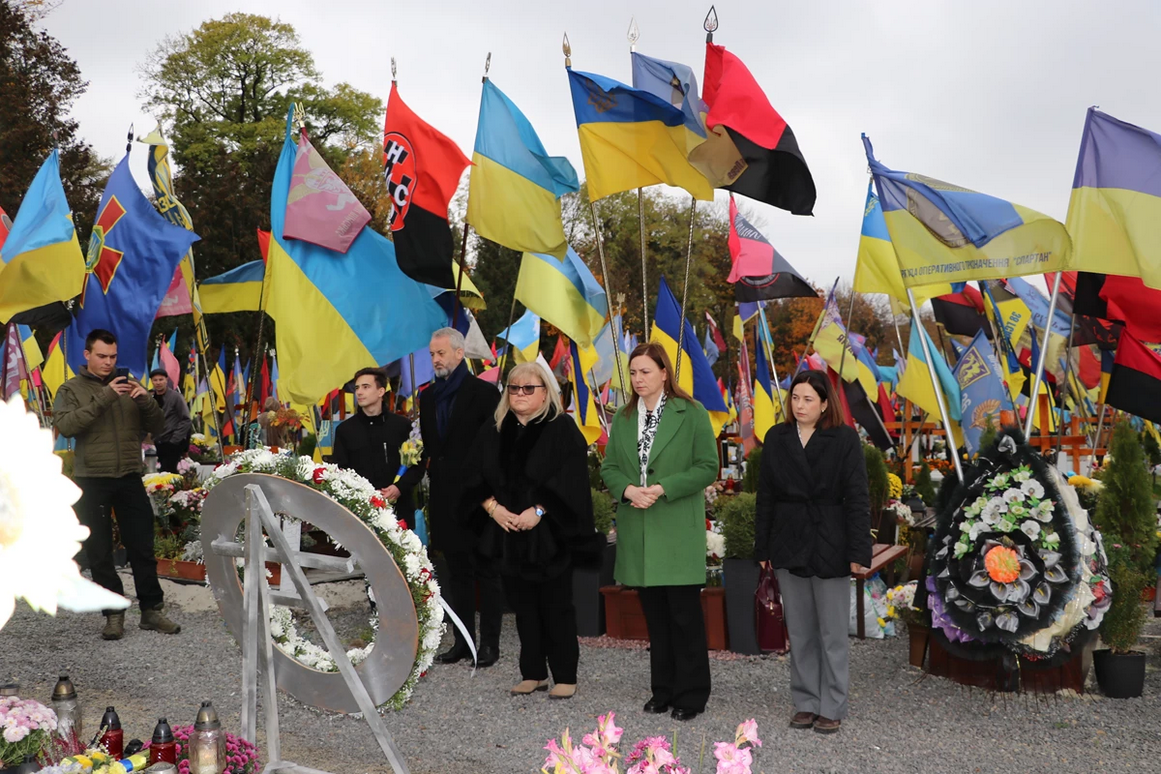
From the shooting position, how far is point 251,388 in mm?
7977

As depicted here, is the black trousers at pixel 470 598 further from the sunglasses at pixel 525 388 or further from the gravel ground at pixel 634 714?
the sunglasses at pixel 525 388

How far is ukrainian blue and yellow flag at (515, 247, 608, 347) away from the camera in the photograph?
8.45m

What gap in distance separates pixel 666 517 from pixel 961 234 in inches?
98.9

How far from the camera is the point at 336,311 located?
292 inches

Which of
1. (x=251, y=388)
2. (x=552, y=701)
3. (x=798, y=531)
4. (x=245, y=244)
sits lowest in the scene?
(x=552, y=701)

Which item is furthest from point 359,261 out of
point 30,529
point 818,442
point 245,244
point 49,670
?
point 245,244

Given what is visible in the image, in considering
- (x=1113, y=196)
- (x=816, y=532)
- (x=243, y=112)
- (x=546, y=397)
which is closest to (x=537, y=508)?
(x=546, y=397)

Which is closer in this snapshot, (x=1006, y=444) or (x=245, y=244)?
(x=1006, y=444)

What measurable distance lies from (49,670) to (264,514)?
3.83m

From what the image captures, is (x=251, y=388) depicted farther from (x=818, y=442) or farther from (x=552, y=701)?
(x=818, y=442)

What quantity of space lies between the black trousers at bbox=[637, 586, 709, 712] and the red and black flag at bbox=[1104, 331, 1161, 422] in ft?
12.2

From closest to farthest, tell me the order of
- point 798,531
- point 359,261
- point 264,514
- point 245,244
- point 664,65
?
point 264,514, point 798,531, point 664,65, point 359,261, point 245,244

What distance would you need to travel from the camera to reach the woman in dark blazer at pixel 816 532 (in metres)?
4.94

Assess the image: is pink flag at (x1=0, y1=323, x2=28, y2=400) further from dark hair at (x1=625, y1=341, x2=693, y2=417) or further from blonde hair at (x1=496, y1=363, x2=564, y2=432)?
dark hair at (x1=625, y1=341, x2=693, y2=417)
